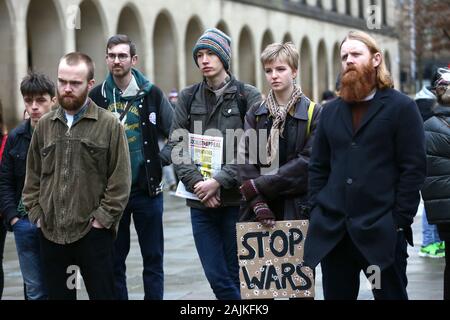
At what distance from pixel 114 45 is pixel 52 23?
65.7 ft

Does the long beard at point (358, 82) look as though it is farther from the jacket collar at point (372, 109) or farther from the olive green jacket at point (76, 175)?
the olive green jacket at point (76, 175)

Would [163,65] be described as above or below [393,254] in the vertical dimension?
above

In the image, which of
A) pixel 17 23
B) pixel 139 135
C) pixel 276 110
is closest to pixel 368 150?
pixel 276 110

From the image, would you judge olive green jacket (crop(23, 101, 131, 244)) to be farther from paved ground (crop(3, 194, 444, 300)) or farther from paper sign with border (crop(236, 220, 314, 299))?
paved ground (crop(3, 194, 444, 300))

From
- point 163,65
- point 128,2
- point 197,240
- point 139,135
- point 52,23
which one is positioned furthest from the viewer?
point 163,65

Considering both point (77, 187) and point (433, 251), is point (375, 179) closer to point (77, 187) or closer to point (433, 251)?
point (77, 187)

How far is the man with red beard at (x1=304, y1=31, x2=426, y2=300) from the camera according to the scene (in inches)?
214

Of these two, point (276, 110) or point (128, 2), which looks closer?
point (276, 110)

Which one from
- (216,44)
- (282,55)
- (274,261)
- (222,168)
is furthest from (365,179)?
(216,44)

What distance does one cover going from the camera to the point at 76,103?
6254 millimetres

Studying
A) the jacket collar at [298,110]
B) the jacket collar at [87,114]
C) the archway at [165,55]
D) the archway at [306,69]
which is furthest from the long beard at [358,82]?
the archway at [306,69]

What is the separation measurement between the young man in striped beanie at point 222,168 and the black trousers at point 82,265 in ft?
3.25

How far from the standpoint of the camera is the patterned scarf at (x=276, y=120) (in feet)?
21.2

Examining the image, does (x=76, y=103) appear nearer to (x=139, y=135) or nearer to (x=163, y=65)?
(x=139, y=135)
